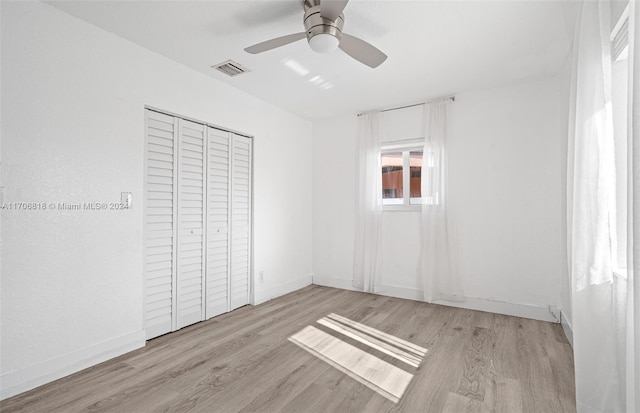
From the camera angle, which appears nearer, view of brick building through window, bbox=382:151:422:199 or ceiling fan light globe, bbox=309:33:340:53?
ceiling fan light globe, bbox=309:33:340:53

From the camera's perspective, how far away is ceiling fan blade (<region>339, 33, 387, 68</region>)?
203cm

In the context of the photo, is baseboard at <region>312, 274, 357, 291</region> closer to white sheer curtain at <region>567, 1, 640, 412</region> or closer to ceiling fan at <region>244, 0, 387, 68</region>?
white sheer curtain at <region>567, 1, 640, 412</region>

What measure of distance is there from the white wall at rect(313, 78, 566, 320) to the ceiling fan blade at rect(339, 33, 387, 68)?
189cm

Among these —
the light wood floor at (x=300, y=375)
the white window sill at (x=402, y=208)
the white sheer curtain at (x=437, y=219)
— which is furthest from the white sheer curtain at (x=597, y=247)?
the white window sill at (x=402, y=208)

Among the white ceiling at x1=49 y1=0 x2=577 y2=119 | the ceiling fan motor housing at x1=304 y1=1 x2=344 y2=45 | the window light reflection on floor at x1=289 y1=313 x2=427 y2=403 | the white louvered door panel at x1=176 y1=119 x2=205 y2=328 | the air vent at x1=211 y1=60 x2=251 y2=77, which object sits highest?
the white ceiling at x1=49 y1=0 x2=577 y2=119

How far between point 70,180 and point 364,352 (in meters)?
2.49

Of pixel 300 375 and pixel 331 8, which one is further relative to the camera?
pixel 300 375

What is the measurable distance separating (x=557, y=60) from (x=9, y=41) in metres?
4.15

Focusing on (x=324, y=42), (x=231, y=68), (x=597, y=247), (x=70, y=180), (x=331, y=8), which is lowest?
(x=597, y=247)

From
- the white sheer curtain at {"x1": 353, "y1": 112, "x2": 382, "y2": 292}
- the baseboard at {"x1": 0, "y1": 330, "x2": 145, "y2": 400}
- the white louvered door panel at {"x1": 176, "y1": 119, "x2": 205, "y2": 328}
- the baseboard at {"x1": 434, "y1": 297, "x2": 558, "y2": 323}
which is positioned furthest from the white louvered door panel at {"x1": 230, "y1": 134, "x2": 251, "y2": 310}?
the baseboard at {"x1": 434, "y1": 297, "x2": 558, "y2": 323}

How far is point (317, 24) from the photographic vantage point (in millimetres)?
1918

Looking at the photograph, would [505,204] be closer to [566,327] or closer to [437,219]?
[437,219]

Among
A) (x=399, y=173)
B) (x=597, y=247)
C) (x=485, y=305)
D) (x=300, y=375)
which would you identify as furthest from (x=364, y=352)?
(x=399, y=173)

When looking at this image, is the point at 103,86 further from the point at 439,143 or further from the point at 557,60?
the point at 557,60
